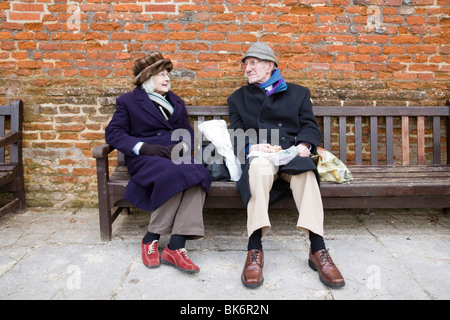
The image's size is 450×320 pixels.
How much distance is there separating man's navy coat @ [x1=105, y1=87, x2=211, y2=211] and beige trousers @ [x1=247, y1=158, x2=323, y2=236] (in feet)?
1.32

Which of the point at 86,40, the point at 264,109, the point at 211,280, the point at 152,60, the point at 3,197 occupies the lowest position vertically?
the point at 211,280

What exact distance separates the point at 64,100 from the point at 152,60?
1.27m

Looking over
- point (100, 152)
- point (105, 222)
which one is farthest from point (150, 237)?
point (100, 152)

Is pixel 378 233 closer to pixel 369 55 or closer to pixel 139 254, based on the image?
pixel 369 55

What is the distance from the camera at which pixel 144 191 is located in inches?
121

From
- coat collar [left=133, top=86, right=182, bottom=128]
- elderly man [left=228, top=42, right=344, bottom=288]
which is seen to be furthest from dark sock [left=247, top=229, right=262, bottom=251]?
coat collar [left=133, top=86, right=182, bottom=128]

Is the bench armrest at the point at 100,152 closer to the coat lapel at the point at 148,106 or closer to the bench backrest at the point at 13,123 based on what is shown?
the coat lapel at the point at 148,106

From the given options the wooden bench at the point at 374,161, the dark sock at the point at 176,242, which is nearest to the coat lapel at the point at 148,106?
the wooden bench at the point at 374,161

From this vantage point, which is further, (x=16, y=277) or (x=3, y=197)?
(x=3, y=197)

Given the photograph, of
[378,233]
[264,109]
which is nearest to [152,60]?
[264,109]

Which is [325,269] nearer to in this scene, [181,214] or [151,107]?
[181,214]

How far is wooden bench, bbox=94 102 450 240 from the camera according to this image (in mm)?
3215

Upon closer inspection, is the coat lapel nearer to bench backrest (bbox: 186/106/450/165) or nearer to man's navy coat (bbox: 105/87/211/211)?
man's navy coat (bbox: 105/87/211/211)

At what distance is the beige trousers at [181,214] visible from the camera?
2885 millimetres
